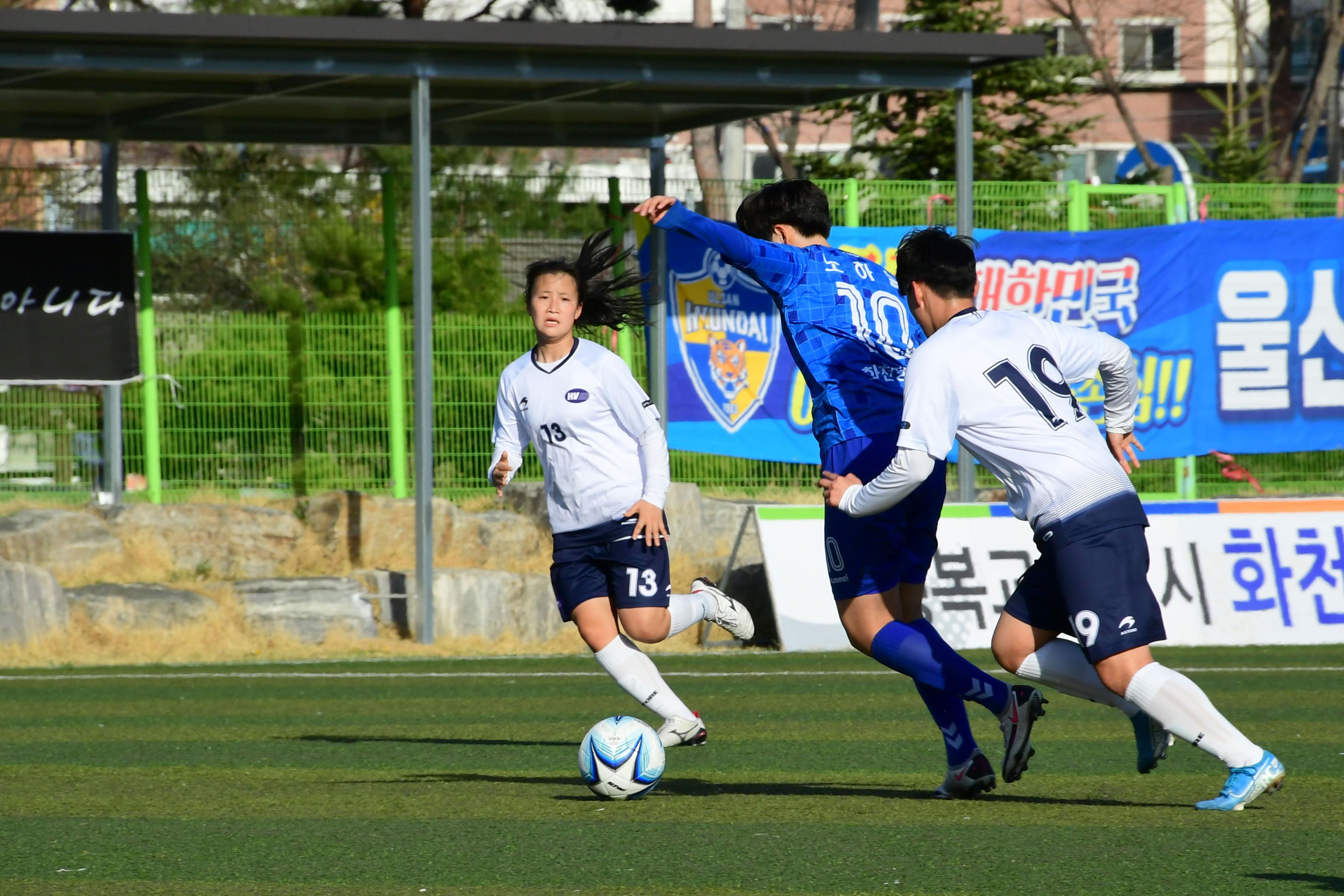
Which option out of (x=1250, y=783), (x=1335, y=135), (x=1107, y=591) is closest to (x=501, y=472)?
(x=1107, y=591)

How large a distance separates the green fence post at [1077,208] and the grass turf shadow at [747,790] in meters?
10.3

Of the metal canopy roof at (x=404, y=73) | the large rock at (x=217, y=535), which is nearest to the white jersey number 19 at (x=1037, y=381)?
the metal canopy roof at (x=404, y=73)

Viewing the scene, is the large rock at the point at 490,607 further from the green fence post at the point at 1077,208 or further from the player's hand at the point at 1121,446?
the player's hand at the point at 1121,446

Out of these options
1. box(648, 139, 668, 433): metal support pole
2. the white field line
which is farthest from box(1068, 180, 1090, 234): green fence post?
the white field line

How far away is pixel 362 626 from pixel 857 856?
884 centimetres

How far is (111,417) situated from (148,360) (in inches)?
22.1

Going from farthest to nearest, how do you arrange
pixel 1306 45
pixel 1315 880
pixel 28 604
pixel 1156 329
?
pixel 1306 45
pixel 1156 329
pixel 28 604
pixel 1315 880

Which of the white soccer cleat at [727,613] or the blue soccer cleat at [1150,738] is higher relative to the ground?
the white soccer cleat at [727,613]

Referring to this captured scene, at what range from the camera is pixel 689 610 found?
767cm

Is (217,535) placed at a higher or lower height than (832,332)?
lower

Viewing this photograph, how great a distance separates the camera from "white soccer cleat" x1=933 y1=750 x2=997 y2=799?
6418 mm

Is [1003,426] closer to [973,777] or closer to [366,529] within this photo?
[973,777]

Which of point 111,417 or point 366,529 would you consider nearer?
point 111,417

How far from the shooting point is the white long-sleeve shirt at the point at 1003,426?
19.0 feet
